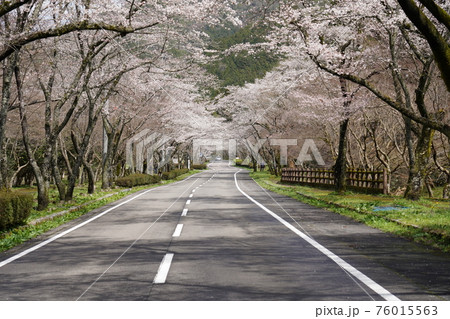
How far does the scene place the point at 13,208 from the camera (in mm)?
11125

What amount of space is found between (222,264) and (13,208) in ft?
22.0

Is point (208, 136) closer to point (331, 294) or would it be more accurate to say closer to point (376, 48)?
point (376, 48)

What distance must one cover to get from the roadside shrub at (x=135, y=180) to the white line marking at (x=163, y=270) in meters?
24.9

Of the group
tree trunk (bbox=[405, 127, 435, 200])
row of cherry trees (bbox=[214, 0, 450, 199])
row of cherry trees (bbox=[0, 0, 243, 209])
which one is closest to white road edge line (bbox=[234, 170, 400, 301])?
row of cherry trees (bbox=[214, 0, 450, 199])

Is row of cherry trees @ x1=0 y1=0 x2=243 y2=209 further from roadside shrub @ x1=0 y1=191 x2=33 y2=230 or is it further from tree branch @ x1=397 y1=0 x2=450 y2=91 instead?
tree branch @ x1=397 y1=0 x2=450 y2=91

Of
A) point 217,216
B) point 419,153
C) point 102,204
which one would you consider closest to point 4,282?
point 217,216

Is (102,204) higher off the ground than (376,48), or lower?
lower

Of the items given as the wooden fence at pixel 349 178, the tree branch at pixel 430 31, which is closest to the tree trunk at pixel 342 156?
the wooden fence at pixel 349 178

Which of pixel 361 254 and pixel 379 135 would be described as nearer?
Result: pixel 361 254

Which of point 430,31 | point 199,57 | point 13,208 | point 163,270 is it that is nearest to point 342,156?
point 199,57

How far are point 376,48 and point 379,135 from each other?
14873mm

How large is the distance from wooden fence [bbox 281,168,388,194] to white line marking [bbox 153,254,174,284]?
1633 cm

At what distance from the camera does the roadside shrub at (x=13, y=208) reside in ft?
35.1

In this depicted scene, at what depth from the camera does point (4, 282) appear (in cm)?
605
